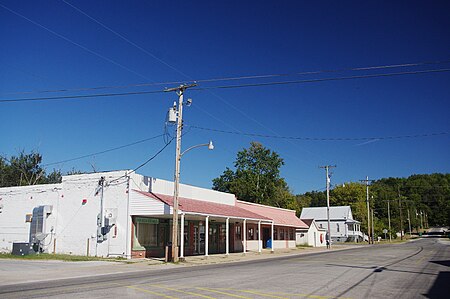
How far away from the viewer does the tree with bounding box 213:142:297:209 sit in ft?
231

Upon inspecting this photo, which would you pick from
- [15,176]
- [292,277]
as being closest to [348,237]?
[15,176]

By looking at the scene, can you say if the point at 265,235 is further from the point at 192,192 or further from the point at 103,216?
the point at 103,216

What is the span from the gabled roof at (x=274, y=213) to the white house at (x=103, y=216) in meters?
9.99

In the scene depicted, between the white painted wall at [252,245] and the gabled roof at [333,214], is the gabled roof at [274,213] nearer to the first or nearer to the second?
the white painted wall at [252,245]

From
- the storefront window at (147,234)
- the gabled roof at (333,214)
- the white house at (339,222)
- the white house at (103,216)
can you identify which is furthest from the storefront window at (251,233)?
the gabled roof at (333,214)

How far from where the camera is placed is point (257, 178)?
7112 centimetres

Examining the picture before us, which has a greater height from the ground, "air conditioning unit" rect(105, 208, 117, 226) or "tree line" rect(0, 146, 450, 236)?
"tree line" rect(0, 146, 450, 236)

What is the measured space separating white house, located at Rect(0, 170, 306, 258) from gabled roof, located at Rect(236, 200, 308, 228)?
9990 millimetres

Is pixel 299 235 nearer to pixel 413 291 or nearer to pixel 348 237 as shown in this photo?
pixel 348 237

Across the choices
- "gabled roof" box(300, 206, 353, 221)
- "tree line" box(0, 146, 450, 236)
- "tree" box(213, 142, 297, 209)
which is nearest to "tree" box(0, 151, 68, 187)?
"tree line" box(0, 146, 450, 236)

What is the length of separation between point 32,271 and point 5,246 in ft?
52.8

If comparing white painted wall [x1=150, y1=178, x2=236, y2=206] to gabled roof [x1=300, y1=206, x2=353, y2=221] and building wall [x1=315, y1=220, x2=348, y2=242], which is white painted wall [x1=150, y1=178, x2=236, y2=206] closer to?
gabled roof [x1=300, y1=206, x2=353, y2=221]

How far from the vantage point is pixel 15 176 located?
211 feet

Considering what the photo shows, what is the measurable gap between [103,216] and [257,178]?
4497 centimetres
